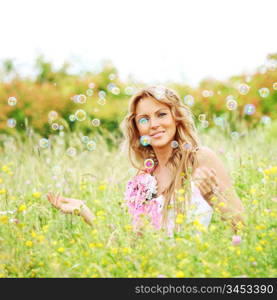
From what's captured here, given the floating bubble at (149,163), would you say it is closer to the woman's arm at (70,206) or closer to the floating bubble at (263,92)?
the woman's arm at (70,206)

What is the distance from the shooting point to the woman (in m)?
2.93

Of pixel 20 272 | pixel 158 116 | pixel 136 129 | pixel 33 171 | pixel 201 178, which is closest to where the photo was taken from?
pixel 20 272

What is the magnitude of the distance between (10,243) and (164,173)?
1057 millimetres

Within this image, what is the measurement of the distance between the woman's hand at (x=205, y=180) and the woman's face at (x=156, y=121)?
1.01 feet

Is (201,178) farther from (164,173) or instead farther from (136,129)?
(136,129)

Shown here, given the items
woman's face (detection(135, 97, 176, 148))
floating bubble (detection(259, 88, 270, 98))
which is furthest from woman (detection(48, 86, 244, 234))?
floating bubble (detection(259, 88, 270, 98))

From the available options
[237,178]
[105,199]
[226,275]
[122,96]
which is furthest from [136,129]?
[122,96]

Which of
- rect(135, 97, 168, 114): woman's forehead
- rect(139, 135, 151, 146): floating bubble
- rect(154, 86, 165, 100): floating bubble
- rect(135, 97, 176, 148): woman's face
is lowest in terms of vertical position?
rect(139, 135, 151, 146): floating bubble

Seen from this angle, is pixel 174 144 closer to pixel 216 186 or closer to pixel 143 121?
pixel 143 121

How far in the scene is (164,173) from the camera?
321cm

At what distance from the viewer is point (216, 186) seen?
2844 mm

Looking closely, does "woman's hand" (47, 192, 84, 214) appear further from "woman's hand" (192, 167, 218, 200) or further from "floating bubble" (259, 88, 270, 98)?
"floating bubble" (259, 88, 270, 98)
